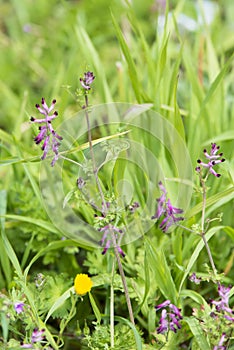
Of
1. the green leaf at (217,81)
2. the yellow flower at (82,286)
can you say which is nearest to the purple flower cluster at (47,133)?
the yellow flower at (82,286)

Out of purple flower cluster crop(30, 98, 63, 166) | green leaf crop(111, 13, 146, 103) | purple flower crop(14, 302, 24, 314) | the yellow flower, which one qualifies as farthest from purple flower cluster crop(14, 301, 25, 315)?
green leaf crop(111, 13, 146, 103)

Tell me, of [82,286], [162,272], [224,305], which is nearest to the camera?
[224,305]

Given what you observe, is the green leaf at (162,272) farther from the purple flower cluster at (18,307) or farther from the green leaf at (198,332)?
the purple flower cluster at (18,307)

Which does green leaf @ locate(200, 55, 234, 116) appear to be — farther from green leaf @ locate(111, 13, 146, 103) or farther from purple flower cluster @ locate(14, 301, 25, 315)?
purple flower cluster @ locate(14, 301, 25, 315)

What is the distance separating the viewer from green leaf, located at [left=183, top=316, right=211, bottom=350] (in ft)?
4.54

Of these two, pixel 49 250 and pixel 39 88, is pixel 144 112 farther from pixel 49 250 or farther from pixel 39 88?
pixel 39 88

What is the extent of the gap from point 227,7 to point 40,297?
2.45 metres

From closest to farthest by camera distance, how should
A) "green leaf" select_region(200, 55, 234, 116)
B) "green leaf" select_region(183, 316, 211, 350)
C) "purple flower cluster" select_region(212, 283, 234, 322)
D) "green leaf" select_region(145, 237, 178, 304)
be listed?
"purple flower cluster" select_region(212, 283, 234, 322), "green leaf" select_region(183, 316, 211, 350), "green leaf" select_region(145, 237, 178, 304), "green leaf" select_region(200, 55, 234, 116)

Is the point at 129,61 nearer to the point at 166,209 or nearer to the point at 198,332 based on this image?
the point at 166,209

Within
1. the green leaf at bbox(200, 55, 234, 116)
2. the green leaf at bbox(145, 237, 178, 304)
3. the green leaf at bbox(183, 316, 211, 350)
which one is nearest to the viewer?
the green leaf at bbox(183, 316, 211, 350)

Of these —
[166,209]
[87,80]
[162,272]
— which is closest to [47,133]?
[87,80]

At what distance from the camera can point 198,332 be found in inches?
55.3

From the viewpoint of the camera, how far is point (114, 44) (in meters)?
3.27

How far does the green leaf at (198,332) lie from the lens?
54.4 inches
